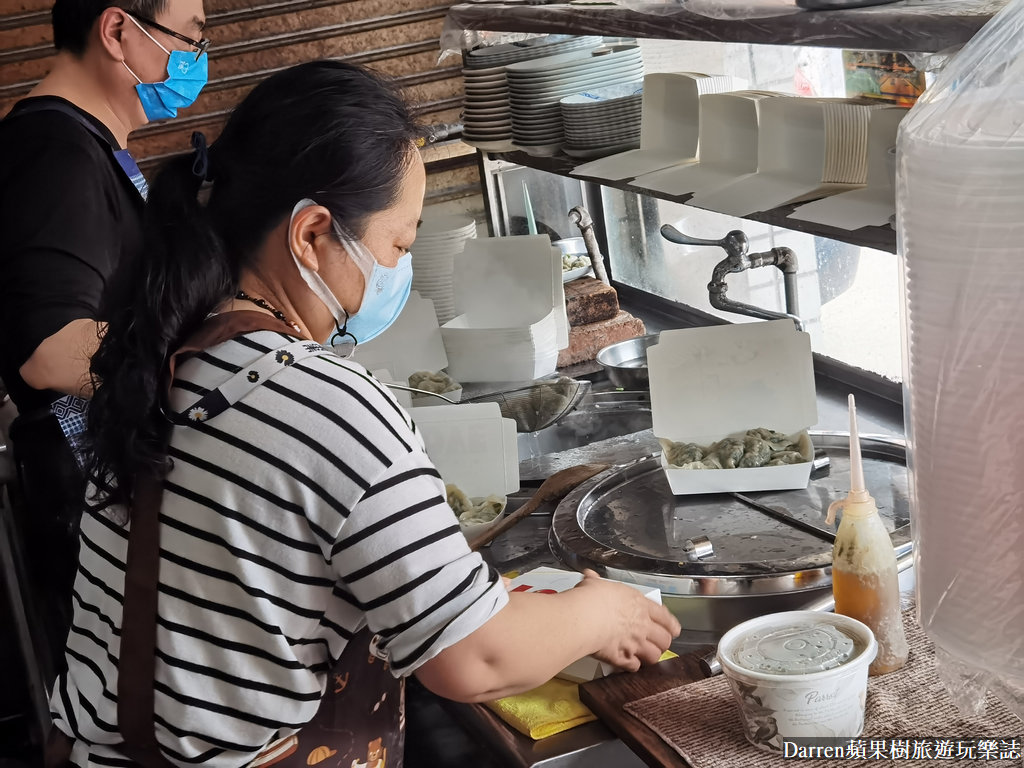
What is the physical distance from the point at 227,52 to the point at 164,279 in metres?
3.75

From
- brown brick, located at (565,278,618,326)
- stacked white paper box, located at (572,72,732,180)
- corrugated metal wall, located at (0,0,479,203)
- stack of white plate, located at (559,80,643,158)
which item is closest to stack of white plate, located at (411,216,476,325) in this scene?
brown brick, located at (565,278,618,326)

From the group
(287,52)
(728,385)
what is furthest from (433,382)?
(287,52)

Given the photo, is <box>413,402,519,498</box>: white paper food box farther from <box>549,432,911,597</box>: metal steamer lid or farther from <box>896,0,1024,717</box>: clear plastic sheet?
<box>896,0,1024,717</box>: clear plastic sheet

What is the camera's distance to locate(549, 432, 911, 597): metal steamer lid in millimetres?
1488

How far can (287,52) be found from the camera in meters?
4.59

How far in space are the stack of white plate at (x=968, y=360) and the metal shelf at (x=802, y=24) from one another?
397 millimetres

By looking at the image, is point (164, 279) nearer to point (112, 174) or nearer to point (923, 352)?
point (923, 352)

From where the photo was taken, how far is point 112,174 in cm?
196

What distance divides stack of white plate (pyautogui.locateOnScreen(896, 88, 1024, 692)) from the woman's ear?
22.7 inches

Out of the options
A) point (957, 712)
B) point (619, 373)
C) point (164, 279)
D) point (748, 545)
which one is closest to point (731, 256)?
point (619, 373)

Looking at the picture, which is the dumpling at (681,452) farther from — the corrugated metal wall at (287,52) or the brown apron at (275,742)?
the corrugated metal wall at (287,52)

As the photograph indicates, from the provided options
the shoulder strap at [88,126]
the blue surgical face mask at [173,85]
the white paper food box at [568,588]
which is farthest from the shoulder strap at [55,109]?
the white paper food box at [568,588]

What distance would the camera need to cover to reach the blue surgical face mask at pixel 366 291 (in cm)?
115

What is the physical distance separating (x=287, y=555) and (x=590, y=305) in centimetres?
193
